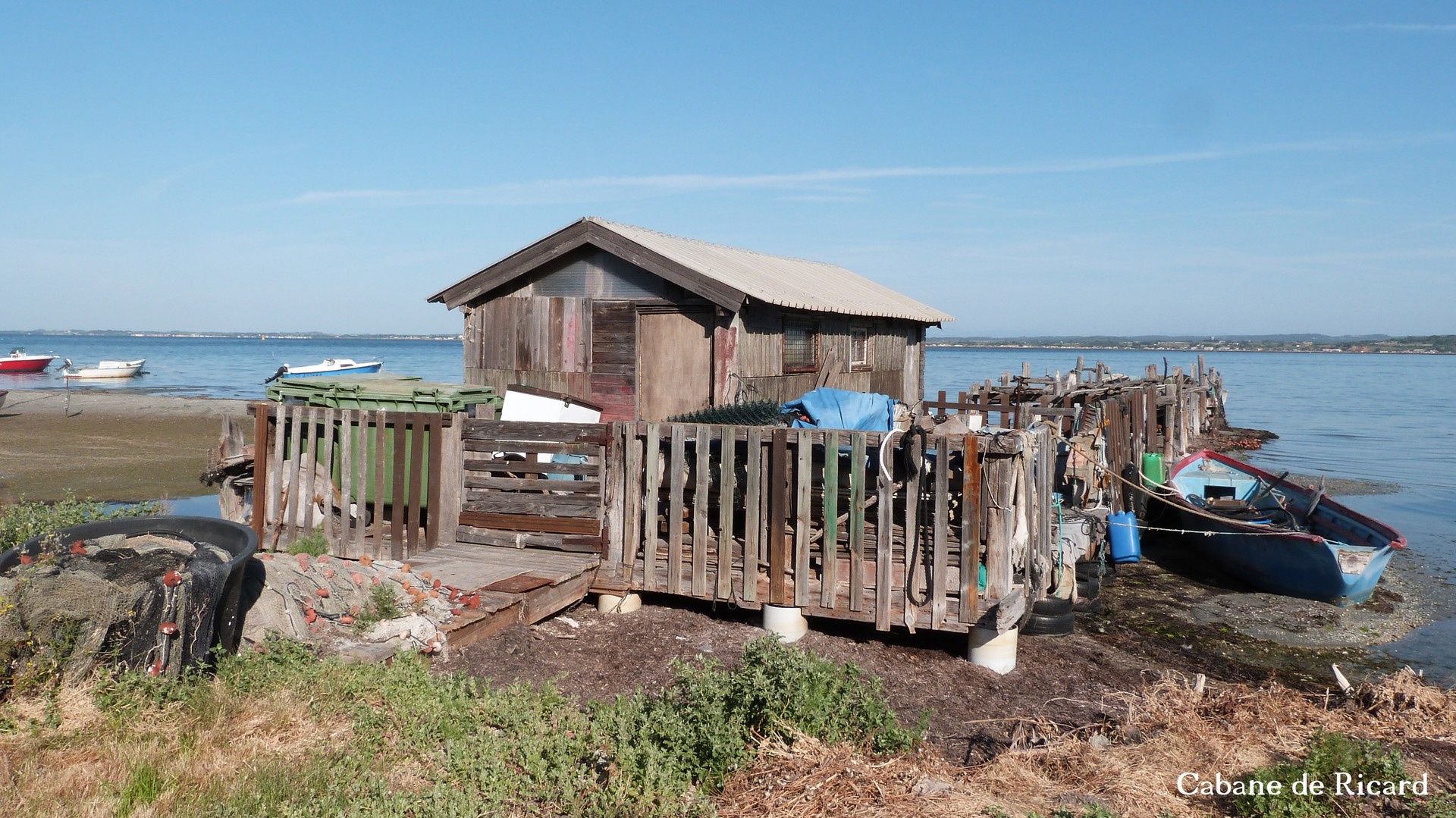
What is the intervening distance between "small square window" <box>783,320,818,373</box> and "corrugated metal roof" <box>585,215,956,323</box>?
0.49 meters

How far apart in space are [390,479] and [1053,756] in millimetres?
7348

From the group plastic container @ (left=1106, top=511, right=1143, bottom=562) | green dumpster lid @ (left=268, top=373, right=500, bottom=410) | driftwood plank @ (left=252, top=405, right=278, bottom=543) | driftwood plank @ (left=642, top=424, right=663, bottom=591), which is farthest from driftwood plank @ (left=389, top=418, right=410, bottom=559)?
plastic container @ (left=1106, top=511, right=1143, bottom=562)

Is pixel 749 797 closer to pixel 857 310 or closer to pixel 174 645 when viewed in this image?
pixel 174 645

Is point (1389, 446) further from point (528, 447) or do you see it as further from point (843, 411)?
point (528, 447)

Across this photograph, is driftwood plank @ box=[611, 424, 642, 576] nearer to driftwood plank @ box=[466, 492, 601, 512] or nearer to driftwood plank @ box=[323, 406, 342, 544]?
driftwood plank @ box=[466, 492, 601, 512]

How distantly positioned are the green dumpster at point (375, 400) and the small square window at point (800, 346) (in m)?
4.98

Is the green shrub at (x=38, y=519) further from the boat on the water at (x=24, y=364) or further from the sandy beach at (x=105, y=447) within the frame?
the boat on the water at (x=24, y=364)

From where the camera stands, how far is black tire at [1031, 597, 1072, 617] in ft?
32.9

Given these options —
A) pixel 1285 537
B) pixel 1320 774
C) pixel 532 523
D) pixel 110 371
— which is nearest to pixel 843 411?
pixel 532 523

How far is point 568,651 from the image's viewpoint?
8344 mm

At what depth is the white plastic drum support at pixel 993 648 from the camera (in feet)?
27.8

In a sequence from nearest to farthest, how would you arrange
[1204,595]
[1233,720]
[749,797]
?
[749,797]
[1233,720]
[1204,595]

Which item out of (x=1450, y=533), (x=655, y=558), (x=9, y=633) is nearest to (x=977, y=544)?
(x=655, y=558)

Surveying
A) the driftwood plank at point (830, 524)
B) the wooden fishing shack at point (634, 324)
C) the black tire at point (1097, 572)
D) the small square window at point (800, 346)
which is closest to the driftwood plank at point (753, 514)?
the driftwood plank at point (830, 524)
